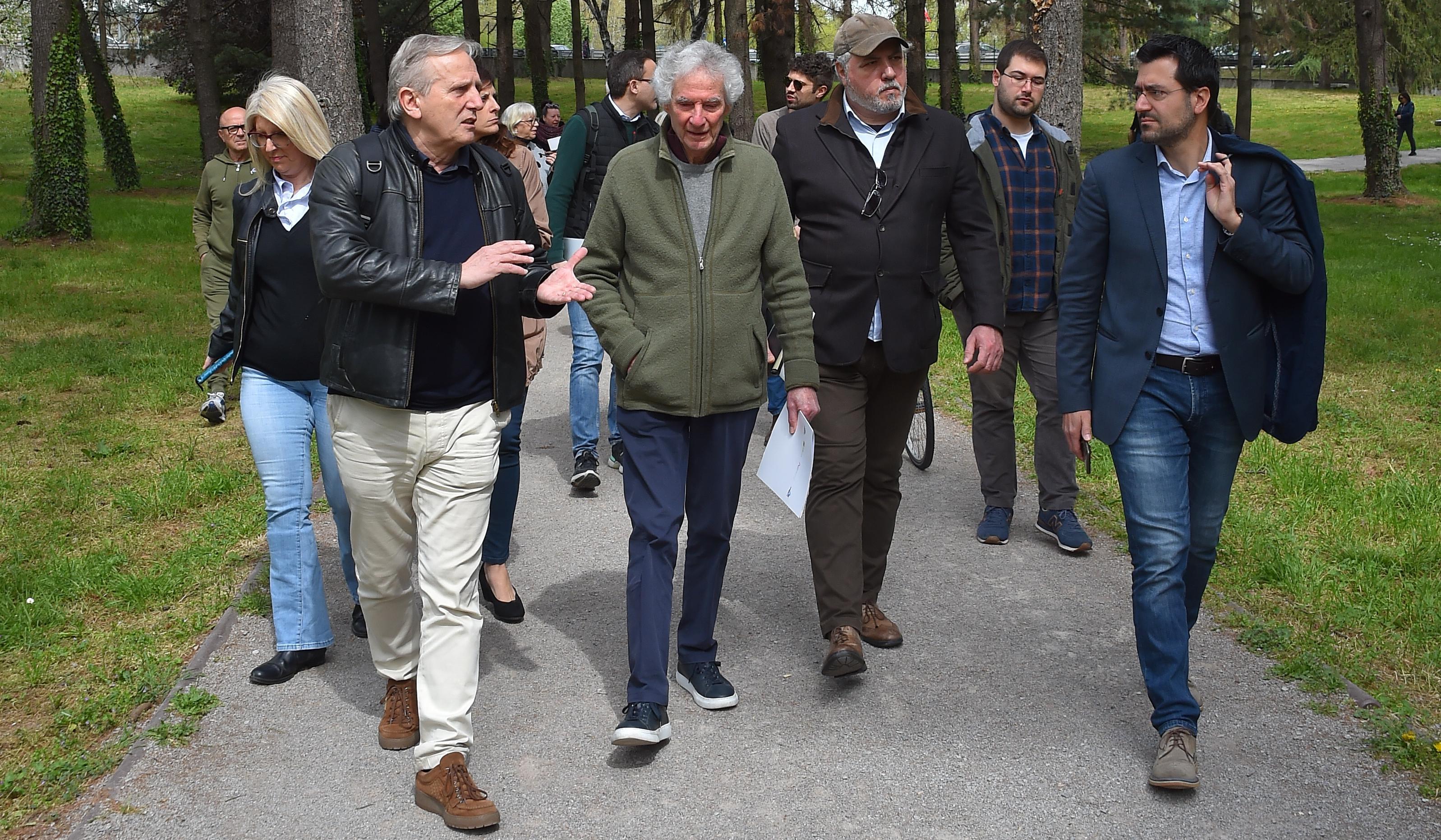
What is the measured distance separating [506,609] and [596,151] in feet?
9.72

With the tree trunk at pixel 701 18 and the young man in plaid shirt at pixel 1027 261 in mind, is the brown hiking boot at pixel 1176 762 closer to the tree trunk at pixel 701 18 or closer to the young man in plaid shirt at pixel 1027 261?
the young man in plaid shirt at pixel 1027 261

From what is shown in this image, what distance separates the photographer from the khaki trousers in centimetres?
Answer: 400

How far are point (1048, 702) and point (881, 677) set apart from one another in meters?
0.61

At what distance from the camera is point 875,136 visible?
491 cm

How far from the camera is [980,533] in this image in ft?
21.3

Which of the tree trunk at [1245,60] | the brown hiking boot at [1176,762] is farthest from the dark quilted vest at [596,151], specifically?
the tree trunk at [1245,60]

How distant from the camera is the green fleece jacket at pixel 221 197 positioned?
8.09m

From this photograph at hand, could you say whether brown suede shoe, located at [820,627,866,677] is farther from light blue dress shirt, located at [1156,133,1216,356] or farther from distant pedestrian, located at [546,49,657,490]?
distant pedestrian, located at [546,49,657,490]

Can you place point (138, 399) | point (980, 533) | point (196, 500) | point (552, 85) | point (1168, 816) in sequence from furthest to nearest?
1. point (552, 85)
2. point (138, 399)
3. point (196, 500)
4. point (980, 533)
5. point (1168, 816)

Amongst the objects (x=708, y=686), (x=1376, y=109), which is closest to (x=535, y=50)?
(x=1376, y=109)

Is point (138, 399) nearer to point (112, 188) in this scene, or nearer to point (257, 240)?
point (257, 240)

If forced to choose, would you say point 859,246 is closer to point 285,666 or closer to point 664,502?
point 664,502

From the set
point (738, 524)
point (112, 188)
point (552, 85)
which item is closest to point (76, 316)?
point (738, 524)

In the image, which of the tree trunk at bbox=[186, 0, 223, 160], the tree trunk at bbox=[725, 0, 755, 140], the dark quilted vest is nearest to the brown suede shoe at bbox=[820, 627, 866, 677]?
the dark quilted vest
